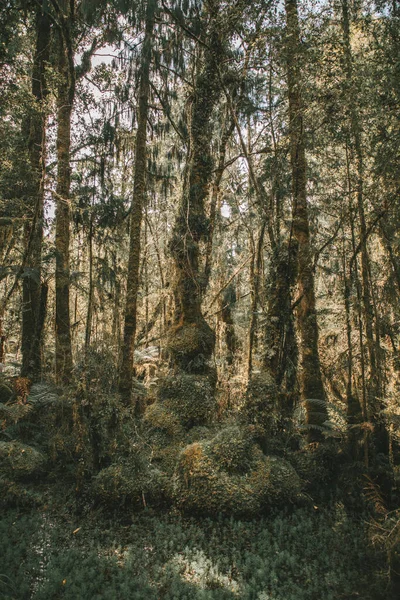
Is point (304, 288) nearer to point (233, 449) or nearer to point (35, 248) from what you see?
point (233, 449)

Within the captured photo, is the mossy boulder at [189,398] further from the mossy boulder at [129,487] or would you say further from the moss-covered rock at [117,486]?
the moss-covered rock at [117,486]

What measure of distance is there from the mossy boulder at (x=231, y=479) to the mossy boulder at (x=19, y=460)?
2644 millimetres

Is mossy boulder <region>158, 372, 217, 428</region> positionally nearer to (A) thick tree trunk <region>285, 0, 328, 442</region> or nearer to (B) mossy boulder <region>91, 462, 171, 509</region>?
(B) mossy boulder <region>91, 462, 171, 509</region>

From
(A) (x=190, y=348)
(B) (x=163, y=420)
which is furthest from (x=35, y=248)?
(B) (x=163, y=420)

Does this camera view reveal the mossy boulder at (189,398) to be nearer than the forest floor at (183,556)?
No

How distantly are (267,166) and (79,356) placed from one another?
6692 millimetres

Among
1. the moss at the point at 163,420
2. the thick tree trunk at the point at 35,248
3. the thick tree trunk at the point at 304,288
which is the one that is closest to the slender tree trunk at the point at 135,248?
the moss at the point at 163,420

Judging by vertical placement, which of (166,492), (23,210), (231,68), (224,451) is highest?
(231,68)

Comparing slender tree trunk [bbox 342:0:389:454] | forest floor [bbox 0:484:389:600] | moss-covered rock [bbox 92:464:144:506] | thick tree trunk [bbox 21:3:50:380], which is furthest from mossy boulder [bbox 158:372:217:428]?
Result: slender tree trunk [bbox 342:0:389:454]

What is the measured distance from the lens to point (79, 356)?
7477mm

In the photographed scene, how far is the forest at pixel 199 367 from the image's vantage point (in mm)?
4961

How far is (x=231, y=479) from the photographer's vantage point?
6234 mm

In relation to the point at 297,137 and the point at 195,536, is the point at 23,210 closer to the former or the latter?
the point at 297,137

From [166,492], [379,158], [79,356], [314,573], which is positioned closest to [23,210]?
[79,356]
